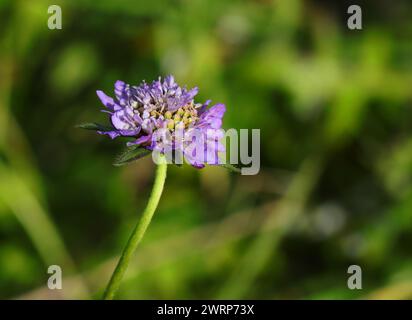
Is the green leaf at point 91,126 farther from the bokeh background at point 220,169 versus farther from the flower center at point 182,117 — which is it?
the bokeh background at point 220,169

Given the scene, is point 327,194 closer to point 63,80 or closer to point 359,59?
point 359,59

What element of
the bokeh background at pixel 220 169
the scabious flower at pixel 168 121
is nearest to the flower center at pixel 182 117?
the scabious flower at pixel 168 121

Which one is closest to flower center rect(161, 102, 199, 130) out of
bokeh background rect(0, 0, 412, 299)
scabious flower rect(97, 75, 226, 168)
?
scabious flower rect(97, 75, 226, 168)

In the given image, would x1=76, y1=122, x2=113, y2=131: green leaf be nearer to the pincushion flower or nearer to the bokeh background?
the pincushion flower

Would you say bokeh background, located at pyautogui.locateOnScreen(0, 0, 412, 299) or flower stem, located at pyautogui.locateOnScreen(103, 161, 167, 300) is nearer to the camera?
flower stem, located at pyautogui.locateOnScreen(103, 161, 167, 300)

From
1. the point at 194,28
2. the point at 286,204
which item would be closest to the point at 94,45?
the point at 194,28
